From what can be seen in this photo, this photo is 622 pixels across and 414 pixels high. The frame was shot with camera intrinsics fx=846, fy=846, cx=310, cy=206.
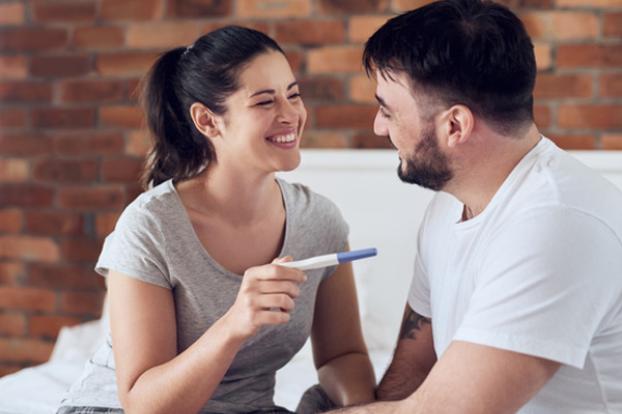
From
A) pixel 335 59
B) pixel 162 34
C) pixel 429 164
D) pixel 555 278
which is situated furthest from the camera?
pixel 162 34

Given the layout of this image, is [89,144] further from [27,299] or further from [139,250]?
[139,250]

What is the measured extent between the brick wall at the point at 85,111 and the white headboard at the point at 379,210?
0.12 m

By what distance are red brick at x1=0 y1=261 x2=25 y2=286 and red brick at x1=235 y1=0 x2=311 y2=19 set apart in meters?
1.18

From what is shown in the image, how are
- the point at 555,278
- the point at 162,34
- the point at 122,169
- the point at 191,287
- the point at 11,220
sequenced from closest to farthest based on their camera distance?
the point at 555,278, the point at 191,287, the point at 162,34, the point at 122,169, the point at 11,220

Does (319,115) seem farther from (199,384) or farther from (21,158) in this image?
(199,384)

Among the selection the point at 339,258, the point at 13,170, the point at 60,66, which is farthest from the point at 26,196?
the point at 339,258

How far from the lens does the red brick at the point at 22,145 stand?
289cm

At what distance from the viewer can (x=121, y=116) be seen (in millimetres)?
2822

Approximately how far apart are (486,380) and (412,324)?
0.51m

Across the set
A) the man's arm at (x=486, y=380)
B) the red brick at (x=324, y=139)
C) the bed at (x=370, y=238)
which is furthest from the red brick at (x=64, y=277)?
the man's arm at (x=486, y=380)

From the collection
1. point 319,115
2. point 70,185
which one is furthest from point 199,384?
point 70,185

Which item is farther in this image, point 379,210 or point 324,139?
point 324,139

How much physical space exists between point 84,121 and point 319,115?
823 millimetres

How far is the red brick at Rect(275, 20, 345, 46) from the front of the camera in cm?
259
